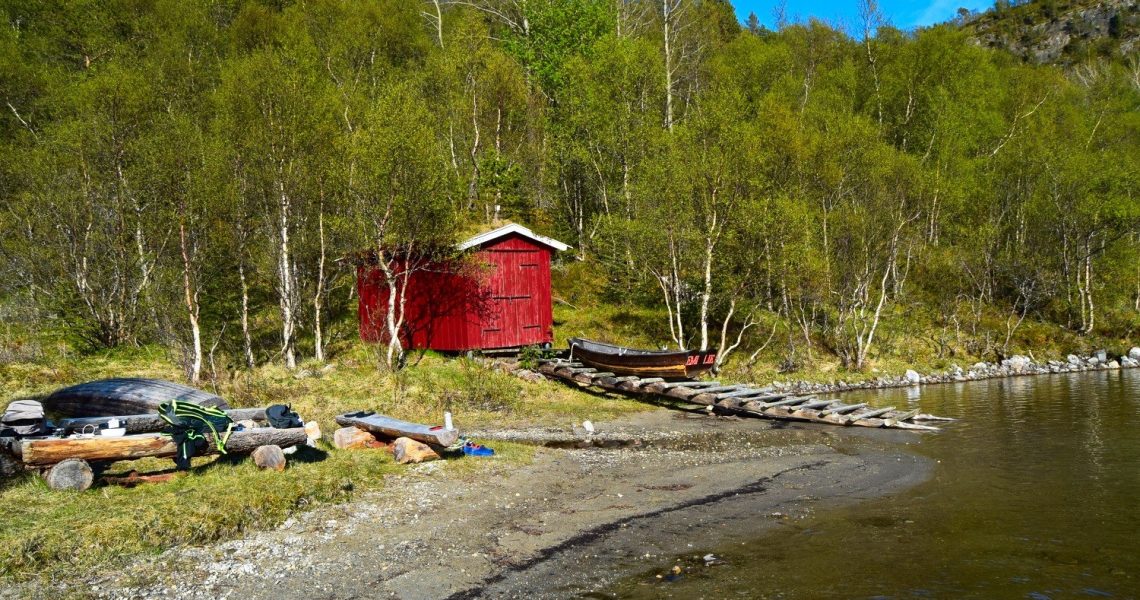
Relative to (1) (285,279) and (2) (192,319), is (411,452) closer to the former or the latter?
(2) (192,319)

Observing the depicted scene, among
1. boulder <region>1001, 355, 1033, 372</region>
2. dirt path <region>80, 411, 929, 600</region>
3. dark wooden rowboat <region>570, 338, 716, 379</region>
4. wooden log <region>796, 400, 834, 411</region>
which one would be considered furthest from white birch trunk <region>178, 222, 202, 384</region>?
boulder <region>1001, 355, 1033, 372</region>

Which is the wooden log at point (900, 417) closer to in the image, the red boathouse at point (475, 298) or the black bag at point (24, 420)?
the red boathouse at point (475, 298)

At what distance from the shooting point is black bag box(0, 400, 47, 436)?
10438 millimetres

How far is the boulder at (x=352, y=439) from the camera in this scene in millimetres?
13922

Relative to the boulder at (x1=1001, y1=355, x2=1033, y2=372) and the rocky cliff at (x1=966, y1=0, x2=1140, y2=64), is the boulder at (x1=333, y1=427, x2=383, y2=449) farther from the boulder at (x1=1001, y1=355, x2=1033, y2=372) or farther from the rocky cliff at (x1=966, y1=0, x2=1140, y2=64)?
the rocky cliff at (x1=966, y1=0, x2=1140, y2=64)

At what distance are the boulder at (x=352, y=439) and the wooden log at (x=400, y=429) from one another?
0.82 ft

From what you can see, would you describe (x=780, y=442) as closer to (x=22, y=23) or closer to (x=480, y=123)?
(x=480, y=123)

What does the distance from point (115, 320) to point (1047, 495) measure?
87.6 ft

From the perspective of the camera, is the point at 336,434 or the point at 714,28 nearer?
the point at 336,434

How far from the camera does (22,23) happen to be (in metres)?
39.2

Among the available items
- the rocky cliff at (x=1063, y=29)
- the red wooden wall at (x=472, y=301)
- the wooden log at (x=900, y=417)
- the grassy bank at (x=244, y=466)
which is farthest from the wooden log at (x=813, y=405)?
the rocky cliff at (x=1063, y=29)

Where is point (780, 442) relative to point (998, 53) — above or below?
below

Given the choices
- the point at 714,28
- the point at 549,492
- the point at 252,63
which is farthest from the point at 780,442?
the point at 714,28

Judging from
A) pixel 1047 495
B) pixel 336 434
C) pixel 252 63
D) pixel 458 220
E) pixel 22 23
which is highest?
pixel 22 23
